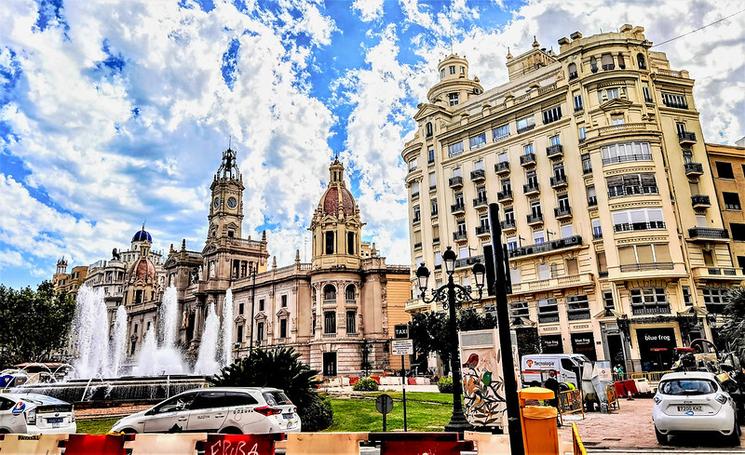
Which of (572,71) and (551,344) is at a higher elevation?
(572,71)

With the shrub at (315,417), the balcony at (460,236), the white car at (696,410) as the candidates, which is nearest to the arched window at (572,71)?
the balcony at (460,236)

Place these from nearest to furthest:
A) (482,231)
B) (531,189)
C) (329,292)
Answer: (531,189), (482,231), (329,292)

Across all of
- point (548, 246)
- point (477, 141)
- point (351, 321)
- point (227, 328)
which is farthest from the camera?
point (227, 328)

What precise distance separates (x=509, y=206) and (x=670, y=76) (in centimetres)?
1597

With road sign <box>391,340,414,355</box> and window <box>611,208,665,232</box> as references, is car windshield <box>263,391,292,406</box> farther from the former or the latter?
window <box>611,208,665,232</box>

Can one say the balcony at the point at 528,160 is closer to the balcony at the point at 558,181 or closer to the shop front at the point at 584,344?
the balcony at the point at 558,181

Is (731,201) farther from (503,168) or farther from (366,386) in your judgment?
(366,386)

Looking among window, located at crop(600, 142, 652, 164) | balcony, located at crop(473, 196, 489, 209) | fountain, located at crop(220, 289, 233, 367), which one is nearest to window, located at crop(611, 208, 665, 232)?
window, located at crop(600, 142, 652, 164)

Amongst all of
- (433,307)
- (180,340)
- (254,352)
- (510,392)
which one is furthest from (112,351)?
(510,392)

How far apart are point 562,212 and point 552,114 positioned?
8450 millimetres

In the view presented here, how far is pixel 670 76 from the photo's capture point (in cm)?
3919

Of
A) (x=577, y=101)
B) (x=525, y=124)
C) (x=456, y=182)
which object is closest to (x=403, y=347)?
(x=577, y=101)

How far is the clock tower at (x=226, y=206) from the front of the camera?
67.5 metres

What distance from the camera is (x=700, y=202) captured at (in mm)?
35750
